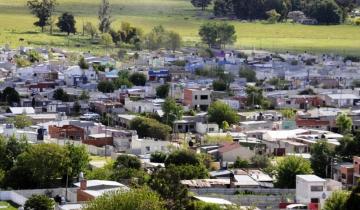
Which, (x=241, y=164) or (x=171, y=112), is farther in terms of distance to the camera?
(x=171, y=112)

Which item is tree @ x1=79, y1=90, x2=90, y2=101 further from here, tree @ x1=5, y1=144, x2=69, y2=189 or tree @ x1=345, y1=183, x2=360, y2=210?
tree @ x1=345, y1=183, x2=360, y2=210

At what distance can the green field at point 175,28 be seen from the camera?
43.6 metres

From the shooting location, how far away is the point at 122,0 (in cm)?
6012

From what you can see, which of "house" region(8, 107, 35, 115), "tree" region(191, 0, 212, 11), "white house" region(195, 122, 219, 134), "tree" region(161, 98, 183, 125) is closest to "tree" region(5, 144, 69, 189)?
"white house" region(195, 122, 219, 134)

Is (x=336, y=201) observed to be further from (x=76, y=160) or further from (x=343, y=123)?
(x=343, y=123)

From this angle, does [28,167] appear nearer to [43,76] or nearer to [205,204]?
[205,204]

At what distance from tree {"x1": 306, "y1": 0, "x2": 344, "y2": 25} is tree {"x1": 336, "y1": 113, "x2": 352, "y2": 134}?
86.6 feet

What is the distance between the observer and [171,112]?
25484 mm

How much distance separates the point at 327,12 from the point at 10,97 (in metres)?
25.3

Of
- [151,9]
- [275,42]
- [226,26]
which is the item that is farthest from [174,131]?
[151,9]

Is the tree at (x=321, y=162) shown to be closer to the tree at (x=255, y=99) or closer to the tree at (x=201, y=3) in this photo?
the tree at (x=255, y=99)

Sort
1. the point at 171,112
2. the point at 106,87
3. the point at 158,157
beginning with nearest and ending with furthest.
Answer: the point at 158,157 < the point at 171,112 < the point at 106,87

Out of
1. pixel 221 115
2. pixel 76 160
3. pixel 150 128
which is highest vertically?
pixel 76 160

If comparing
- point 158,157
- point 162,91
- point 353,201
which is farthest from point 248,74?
point 353,201
